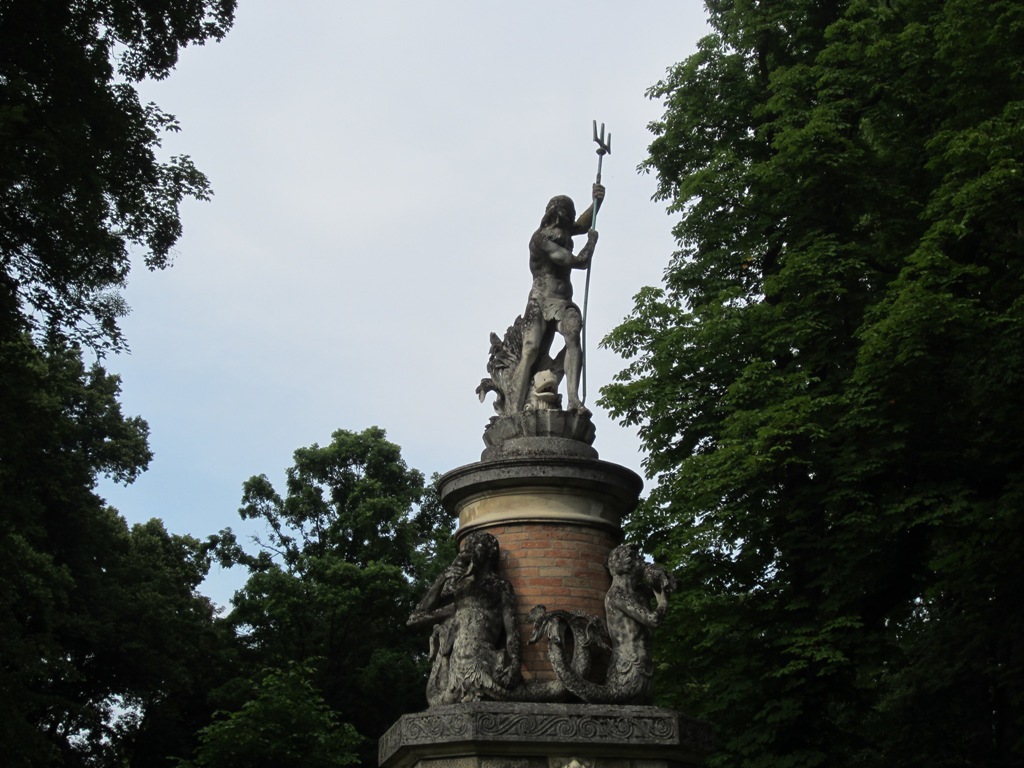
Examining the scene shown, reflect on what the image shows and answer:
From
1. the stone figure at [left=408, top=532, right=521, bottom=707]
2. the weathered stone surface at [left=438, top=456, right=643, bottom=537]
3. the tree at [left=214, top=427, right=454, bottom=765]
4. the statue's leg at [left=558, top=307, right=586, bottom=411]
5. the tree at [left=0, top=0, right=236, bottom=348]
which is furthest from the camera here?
the tree at [left=214, top=427, right=454, bottom=765]

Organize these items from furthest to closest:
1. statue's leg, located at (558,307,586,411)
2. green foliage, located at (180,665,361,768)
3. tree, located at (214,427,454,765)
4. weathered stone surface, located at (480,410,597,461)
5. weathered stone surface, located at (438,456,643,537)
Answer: tree, located at (214,427,454,765)
green foliage, located at (180,665,361,768)
statue's leg, located at (558,307,586,411)
weathered stone surface, located at (480,410,597,461)
weathered stone surface, located at (438,456,643,537)

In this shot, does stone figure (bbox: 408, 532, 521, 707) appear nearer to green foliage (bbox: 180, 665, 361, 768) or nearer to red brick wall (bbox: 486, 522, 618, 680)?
red brick wall (bbox: 486, 522, 618, 680)

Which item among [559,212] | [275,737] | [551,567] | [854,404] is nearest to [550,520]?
[551,567]

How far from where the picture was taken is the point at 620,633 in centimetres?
848

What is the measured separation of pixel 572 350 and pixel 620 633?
2485 millimetres

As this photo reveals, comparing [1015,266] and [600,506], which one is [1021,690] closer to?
[1015,266]

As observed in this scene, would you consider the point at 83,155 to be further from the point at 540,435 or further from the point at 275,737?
the point at 275,737

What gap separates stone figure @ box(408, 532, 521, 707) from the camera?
26.8 feet

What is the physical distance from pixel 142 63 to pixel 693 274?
8.18 m

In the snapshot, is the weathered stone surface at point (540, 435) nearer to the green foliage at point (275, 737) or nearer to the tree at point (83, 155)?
the tree at point (83, 155)

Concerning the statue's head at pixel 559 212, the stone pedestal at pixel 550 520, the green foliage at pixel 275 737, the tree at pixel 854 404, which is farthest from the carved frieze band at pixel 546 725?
the green foliage at pixel 275 737

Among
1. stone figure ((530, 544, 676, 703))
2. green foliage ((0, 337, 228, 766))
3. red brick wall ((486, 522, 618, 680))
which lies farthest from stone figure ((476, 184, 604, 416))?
green foliage ((0, 337, 228, 766))

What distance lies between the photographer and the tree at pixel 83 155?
43.3 ft

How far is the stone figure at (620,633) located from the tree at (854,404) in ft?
18.2
